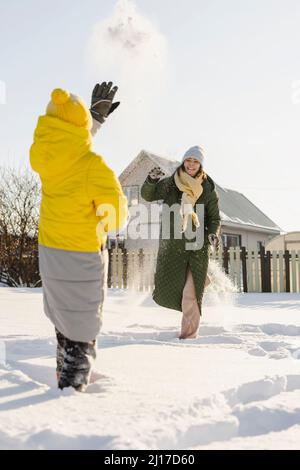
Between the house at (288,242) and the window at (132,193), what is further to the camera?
the window at (132,193)

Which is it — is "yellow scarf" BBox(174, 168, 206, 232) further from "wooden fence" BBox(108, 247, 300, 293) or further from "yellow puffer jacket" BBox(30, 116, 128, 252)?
"wooden fence" BBox(108, 247, 300, 293)

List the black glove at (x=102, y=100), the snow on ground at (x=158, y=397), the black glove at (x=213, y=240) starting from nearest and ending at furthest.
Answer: the snow on ground at (x=158, y=397) < the black glove at (x=102, y=100) < the black glove at (x=213, y=240)

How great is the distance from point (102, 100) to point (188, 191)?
1.73 m

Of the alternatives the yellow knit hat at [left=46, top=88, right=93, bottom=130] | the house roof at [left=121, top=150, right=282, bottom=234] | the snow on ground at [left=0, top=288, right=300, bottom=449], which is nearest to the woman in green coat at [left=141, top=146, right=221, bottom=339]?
the snow on ground at [left=0, top=288, right=300, bottom=449]

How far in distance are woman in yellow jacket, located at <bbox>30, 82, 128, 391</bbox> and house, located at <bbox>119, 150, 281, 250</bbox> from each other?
59.0 ft

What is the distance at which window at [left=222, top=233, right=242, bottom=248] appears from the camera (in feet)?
74.8

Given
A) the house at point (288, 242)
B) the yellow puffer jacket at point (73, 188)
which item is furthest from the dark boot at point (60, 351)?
the house at point (288, 242)

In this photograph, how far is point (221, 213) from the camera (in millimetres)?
21844

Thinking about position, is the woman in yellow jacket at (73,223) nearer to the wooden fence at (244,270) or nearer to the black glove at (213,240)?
the black glove at (213,240)

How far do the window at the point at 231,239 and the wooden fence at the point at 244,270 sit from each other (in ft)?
27.1

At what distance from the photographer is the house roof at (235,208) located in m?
22.5

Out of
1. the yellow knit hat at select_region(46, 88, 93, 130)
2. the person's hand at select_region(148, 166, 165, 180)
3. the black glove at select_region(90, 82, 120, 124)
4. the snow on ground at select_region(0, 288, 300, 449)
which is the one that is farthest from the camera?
the person's hand at select_region(148, 166, 165, 180)

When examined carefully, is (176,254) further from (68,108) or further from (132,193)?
(132,193)
